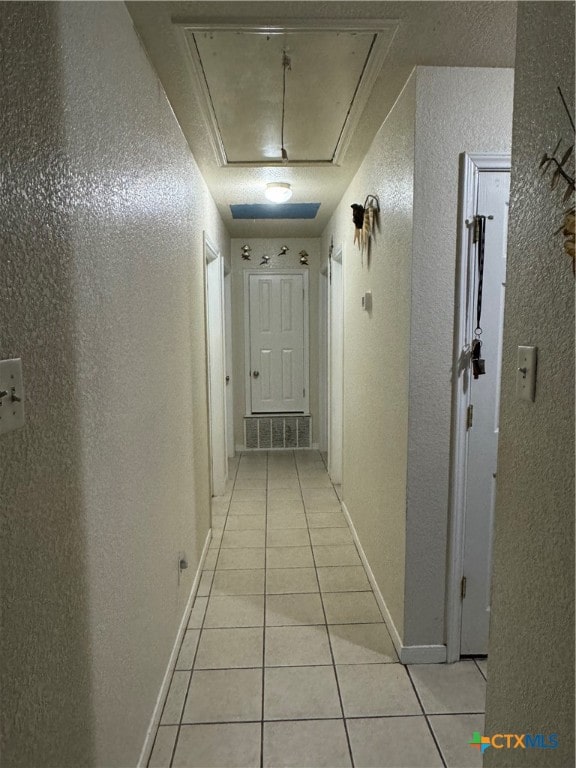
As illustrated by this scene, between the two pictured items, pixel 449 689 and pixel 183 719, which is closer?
pixel 183 719

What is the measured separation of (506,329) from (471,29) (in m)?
1.05

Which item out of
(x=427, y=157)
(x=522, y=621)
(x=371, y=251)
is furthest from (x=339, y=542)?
(x=427, y=157)

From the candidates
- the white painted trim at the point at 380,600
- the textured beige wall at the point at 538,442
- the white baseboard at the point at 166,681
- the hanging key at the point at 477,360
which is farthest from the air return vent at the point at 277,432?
the textured beige wall at the point at 538,442

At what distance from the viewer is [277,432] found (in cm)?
528

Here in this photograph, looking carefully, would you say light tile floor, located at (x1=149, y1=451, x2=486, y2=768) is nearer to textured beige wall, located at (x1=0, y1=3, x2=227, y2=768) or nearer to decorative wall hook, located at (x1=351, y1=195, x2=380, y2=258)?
textured beige wall, located at (x1=0, y1=3, x2=227, y2=768)

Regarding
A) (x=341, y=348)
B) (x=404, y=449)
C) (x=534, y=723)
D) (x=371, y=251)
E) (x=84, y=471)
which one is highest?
(x=371, y=251)

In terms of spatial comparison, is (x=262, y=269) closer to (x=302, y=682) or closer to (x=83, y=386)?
(x=302, y=682)

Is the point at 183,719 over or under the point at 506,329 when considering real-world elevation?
under

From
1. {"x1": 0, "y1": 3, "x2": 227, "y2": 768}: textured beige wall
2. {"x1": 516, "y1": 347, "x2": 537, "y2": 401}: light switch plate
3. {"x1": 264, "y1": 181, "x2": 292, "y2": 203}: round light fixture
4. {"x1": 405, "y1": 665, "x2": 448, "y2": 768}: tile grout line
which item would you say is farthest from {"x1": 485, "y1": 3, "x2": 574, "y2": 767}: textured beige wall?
{"x1": 264, "y1": 181, "x2": 292, "y2": 203}: round light fixture

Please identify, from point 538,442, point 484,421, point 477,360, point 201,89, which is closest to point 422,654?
point 484,421

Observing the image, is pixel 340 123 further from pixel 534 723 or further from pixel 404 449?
pixel 534 723

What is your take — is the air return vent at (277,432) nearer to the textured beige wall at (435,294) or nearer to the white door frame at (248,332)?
the white door frame at (248,332)

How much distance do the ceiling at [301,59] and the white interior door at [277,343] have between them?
2572 millimetres

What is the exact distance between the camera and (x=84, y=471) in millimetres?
1073
